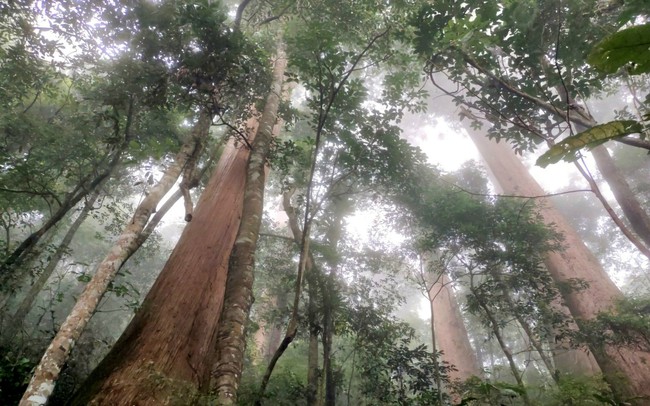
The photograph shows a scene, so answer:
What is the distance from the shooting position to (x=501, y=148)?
1855 centimetres

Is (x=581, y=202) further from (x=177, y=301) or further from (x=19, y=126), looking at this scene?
(x=19, y=126)

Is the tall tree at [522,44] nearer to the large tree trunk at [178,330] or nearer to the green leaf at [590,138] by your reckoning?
the green leaf at [590,138]

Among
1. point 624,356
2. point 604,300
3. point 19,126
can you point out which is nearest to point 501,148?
point 604,300

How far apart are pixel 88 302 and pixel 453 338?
15370 millimetres

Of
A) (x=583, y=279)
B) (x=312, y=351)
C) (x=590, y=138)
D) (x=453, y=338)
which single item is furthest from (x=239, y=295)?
(x=453, y=338)

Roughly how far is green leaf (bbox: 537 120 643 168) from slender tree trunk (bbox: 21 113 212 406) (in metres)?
3.54

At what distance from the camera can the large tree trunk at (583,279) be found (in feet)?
26.0

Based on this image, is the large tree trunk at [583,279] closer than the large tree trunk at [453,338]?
Yes

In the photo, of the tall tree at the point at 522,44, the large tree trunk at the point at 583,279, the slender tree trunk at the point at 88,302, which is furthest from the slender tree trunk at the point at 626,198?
the slender tree trunk at the point at 88,302

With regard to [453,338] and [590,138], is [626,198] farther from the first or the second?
[590,138]

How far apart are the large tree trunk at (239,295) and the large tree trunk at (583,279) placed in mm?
7476

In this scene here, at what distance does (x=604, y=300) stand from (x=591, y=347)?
13.7ft

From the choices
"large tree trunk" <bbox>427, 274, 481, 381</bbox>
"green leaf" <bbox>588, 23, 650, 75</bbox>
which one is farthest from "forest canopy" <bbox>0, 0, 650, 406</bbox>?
"large tree trunk" <bbox>427, 274, 481, 381</bbox>

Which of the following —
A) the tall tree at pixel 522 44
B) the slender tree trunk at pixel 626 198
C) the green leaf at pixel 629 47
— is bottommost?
the green leaf at pixel 629 47
